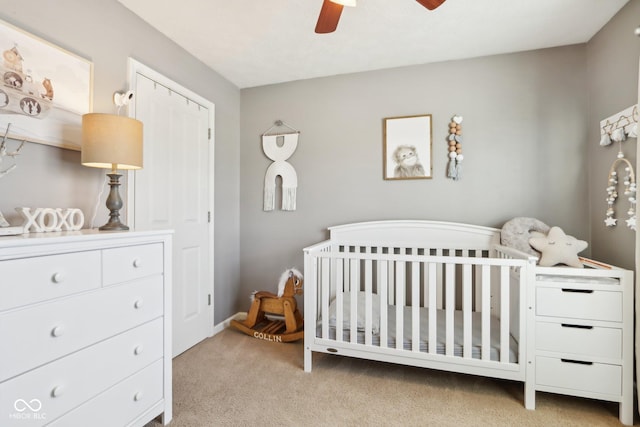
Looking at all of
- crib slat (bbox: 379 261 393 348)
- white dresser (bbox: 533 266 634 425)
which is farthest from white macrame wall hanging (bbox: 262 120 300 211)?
white dresser (bbox: 533 266 634 425)

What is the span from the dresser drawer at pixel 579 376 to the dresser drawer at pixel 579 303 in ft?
0.85

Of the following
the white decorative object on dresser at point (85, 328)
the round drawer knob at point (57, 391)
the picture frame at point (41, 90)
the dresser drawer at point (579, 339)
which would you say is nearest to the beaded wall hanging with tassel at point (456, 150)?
the dresser drawer at point (579, 339)

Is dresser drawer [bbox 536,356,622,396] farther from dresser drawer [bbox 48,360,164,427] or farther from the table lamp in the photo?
the table lamp

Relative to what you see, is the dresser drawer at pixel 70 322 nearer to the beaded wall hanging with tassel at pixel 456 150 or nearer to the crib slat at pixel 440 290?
the crib slat at pixel 440 290

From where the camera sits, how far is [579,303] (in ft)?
5.59

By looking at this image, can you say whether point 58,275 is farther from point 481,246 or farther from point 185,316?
point 481,246

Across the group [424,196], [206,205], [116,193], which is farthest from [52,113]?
[424,196]

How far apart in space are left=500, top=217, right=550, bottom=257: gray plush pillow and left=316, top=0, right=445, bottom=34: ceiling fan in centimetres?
159

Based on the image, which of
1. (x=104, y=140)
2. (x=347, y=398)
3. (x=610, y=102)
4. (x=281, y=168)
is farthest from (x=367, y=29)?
(x=347, y=398)

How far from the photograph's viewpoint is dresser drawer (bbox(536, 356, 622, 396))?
166cm

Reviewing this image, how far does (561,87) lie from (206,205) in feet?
9.70

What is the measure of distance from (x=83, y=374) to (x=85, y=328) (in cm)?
18

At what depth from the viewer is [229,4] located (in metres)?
1.88

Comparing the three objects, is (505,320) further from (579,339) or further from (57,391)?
(57,391)
